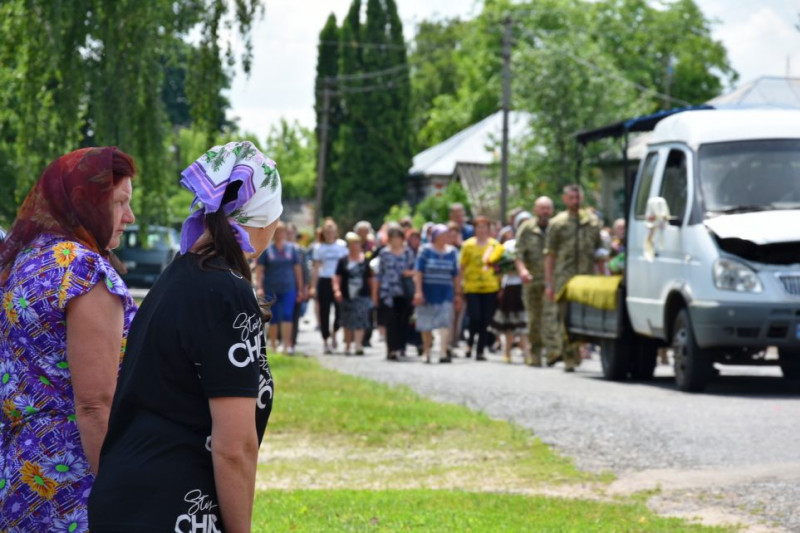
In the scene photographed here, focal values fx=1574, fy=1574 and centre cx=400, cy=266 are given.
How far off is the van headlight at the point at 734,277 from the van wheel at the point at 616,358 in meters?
2.67

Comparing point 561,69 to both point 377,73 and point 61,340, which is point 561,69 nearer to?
point 377,73

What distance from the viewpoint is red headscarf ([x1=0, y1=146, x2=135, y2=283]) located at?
180 inches

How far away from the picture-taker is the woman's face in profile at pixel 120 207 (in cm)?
466

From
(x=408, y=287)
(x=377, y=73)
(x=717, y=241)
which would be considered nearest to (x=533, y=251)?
(x=408, y=287)

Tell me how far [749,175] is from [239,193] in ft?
37.9

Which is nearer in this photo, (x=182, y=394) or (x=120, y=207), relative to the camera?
(x=182, y=394)

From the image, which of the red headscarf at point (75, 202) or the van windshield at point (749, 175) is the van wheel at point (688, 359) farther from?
the red headscarf at point (75, 202)

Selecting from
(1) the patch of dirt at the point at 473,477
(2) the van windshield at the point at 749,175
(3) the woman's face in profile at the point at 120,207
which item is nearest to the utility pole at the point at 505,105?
(2) the van windshield at the point at 749,175

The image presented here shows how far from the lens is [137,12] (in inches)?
655

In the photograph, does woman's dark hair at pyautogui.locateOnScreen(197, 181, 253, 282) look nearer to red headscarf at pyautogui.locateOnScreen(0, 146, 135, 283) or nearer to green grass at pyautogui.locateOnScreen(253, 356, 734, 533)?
red headscarf at pyautogui.locateOnScreen(0, 146, 135, 283)

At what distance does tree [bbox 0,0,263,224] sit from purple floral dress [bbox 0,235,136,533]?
11859mm

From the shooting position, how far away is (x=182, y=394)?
12.2 ft

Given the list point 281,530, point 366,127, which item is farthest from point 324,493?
point 366,127

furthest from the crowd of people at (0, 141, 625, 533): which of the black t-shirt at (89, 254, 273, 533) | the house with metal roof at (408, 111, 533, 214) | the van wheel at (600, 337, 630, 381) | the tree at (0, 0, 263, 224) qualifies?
the house with metal roof at (408, 111, 533, 214)
